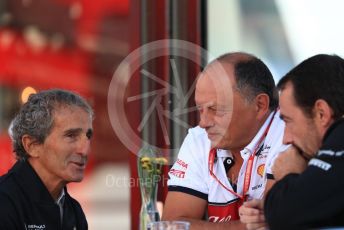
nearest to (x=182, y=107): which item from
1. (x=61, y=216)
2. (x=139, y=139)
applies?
(x=139, y=139)

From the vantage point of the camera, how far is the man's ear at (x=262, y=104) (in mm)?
3443

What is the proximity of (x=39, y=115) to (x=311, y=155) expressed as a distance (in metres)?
1.17

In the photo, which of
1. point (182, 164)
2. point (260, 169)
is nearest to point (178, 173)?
point (182, 164)

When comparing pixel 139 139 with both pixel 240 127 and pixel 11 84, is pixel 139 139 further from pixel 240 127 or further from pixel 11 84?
pixel 240 127

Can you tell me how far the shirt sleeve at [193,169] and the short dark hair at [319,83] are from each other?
92 centimetres

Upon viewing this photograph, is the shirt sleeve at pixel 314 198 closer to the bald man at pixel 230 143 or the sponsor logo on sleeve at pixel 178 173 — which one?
the bald man at pixel 230 143

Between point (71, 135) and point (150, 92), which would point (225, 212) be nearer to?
point (71, 135)

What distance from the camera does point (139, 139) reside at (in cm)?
510

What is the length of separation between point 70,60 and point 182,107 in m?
0.84

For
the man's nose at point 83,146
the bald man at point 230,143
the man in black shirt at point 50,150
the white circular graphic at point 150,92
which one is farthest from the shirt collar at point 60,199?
the white circular graphic at point 150,92

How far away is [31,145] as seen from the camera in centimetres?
327

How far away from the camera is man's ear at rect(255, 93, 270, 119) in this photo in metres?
3.44

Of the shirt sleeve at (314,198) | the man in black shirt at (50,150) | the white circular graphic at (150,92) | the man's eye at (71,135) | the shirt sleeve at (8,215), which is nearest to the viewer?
the shirt sleeve at (314,198)

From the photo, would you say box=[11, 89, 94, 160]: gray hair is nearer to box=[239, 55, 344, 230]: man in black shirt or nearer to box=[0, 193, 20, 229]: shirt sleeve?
box=[0, 193, 20, 229]: shirt sleeve
